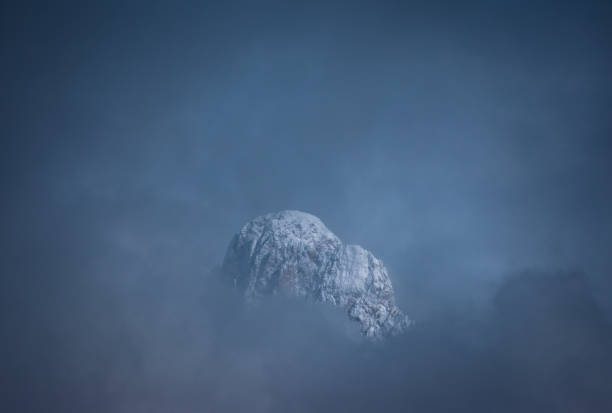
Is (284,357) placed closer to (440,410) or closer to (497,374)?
(440,410)

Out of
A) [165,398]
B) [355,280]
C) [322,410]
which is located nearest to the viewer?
[165,398]

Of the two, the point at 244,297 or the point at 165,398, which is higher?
the point at 244,297

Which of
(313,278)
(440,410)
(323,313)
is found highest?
(313,278)

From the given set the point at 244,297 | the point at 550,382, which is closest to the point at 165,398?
the point at 244,297

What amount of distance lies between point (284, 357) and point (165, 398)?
31.0 meters

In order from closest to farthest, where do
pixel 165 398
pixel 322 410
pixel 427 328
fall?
pixel 165 398
pixel 322 410
pixel 427 328

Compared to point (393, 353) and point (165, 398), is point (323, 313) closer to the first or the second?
point (393, 353)

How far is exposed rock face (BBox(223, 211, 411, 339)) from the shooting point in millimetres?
96438

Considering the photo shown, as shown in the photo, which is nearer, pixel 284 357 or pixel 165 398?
pixel 165 398

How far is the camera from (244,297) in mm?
100938

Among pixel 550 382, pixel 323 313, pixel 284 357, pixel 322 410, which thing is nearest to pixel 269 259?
pixel 323 313

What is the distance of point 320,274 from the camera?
98062 mm

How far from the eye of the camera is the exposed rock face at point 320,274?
96438mm

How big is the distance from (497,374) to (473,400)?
1044 cm
